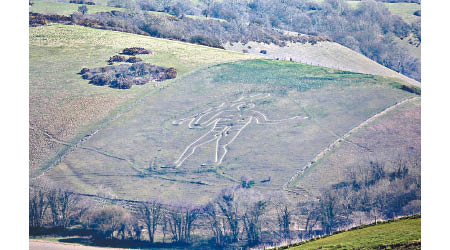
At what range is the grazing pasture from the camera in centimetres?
2989

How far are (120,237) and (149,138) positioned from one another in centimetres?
621

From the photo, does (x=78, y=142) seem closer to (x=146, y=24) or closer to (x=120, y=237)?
(x=120, y=237)

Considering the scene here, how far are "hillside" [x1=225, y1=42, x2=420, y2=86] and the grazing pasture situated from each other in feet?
3.28

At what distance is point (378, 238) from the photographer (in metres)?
24.9

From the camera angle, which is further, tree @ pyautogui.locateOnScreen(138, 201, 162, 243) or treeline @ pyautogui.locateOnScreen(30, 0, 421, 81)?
treeline @ pyautogui.locateOnScreen(30, 0, 421, 81)

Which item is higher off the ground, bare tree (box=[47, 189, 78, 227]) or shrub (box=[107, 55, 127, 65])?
shrub (box=[107, 55, 127, 65])

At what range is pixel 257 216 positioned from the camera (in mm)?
28297

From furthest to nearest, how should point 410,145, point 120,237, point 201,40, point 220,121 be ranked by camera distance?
point 201,40 → point 220,121 → point 410,145 → point 120,237

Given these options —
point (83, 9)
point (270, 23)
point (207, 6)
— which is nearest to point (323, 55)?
point (270, 23)

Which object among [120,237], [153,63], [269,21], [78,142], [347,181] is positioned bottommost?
[120,237]

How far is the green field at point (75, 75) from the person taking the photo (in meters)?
32.6

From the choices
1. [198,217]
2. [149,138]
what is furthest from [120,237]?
[149,138]

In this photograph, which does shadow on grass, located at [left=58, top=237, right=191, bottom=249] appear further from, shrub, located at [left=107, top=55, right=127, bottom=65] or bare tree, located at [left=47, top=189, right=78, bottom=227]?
shrub, located at [left=107, top=55, right=127, bottom=65]

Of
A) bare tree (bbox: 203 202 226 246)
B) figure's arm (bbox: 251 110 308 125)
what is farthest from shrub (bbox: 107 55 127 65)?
bare tree (bbox: 203 202 226 246)
